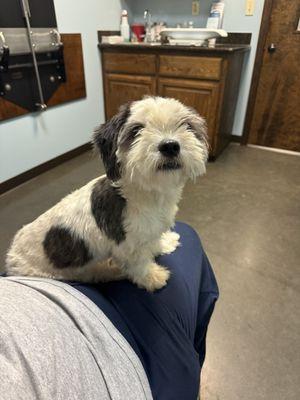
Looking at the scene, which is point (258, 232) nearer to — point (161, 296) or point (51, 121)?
point (161, 296)

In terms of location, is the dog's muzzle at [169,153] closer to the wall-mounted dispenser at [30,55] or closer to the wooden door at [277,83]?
the wall-mounted dispenser at [30,55]

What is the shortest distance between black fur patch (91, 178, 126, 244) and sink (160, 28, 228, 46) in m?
2.25

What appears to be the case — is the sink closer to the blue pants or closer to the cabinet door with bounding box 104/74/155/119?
the cabinet door with bounding box 104/74/155/119

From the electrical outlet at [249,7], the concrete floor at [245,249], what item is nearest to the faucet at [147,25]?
the electrical outlet at [249,7]

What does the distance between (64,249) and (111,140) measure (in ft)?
1.25

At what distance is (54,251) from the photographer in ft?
2.93

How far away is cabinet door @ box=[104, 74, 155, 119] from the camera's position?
285cm

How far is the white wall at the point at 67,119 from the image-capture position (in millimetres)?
2344

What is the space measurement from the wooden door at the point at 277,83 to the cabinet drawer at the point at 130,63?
1098mm

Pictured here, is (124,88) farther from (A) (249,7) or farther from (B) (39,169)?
(A) (249,7)

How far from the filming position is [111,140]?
789mm

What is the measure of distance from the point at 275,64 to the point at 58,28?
208 cm

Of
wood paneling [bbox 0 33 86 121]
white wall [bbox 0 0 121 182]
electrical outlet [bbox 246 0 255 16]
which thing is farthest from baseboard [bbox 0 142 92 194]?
electrical outlet [bbox 246 0 255 16]

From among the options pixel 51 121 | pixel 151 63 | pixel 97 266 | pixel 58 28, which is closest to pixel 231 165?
pixel 151 63
